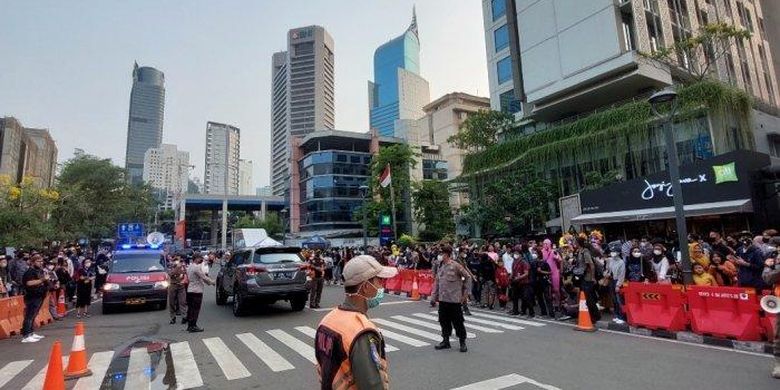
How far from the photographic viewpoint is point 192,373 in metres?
6.70

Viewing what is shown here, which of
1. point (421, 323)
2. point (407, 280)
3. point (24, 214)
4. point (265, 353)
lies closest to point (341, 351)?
point (265, 353)

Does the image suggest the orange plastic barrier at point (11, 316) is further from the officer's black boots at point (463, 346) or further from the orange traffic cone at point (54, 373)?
the officer's black boots at point (463, 346)

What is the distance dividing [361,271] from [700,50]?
139 ft

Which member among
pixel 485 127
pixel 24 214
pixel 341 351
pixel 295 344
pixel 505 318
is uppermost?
pixel 485 127

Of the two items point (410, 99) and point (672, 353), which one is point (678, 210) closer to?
point (672, 353)

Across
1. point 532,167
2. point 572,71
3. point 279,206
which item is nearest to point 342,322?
point 532,167

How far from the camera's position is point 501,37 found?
45.7m

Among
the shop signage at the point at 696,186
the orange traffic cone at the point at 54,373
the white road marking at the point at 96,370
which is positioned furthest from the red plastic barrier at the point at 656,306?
the shop signage at the point at 696,186

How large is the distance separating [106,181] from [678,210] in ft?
164

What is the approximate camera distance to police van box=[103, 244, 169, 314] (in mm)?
13531

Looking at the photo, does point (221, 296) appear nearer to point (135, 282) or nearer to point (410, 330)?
point (135, 282)

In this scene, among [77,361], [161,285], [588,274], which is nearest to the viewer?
[77,361]

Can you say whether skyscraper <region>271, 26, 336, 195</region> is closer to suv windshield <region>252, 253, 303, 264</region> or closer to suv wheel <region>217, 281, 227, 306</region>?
suv wheel <region>217, 281, 227, 306</region>

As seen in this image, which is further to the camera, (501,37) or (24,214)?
(501,37)
